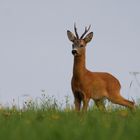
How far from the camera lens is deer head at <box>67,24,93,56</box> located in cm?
1238

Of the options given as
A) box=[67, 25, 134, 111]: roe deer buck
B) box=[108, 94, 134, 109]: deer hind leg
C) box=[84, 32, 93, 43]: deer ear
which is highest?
box=[84, 32, 93, 43]: deer ear

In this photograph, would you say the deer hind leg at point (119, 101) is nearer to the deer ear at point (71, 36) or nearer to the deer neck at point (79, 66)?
the deer neck at point (79, 66)

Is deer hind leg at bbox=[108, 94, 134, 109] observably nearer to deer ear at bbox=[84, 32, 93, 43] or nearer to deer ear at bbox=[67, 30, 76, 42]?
deer ear at bbox=[84, 32, 93, 43]

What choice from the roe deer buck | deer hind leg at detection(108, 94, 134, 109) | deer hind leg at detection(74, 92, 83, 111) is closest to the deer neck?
the roe deer buck

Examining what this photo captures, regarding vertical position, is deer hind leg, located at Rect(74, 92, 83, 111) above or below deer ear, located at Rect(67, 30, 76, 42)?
below

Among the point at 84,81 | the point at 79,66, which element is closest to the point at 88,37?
the point at 79,66

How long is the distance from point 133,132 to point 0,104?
5996 mm

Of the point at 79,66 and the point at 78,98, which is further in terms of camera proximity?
the point at 79,66

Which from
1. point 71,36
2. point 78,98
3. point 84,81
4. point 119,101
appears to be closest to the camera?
point 78,98

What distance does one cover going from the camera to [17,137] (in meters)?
4.03

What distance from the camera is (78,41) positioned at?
12547 mm

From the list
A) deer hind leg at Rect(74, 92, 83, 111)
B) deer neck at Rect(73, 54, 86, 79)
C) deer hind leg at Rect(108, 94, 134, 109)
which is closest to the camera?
deer hind leg at Rect(74, 92, 83, 111)

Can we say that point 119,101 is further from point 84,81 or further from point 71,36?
point 71,36

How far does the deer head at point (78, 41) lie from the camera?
40.6ft
